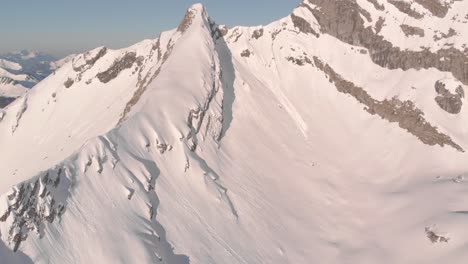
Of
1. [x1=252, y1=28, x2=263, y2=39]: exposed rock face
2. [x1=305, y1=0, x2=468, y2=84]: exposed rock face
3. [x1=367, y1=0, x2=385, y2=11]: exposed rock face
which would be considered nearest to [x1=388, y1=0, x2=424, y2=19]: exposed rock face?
[x1=367, y1=0, x2=385, y2=11]: exposed rock face

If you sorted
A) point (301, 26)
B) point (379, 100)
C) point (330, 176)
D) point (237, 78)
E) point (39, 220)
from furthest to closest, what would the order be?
point (301, 26) → point (379, 100) → point (237, 78) → point (330, 176) → point (39, 220)

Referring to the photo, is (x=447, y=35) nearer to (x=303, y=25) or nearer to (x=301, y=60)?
(x=303, y=25)

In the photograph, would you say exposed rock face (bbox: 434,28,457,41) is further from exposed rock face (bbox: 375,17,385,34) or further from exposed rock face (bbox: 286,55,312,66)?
exposed rock face (bbox: 286,55,312,66)

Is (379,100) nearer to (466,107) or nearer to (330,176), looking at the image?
(466,107)

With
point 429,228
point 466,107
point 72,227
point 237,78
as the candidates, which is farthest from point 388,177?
point 72,227

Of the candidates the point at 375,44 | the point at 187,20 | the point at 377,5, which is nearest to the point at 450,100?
the point at 375,44

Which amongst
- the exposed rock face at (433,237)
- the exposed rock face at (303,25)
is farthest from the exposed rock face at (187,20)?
the exposed rock face at (433,237)
